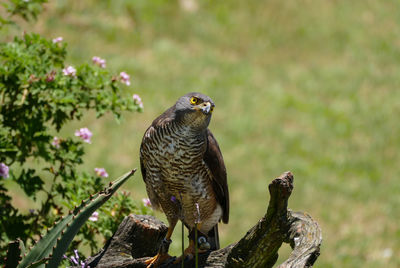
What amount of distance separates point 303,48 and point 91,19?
4.78 meters

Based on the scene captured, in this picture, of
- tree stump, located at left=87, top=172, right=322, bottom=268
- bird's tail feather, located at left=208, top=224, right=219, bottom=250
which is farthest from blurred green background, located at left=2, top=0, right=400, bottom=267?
tree stump, located at left=87, top=172, right=322, bottom=268

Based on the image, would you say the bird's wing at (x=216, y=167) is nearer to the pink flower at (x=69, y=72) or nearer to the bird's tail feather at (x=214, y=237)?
the bird's tail feather at (x=214, y=237)

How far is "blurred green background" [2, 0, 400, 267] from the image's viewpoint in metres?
9.47

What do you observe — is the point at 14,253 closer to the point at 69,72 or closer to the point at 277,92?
the point at 69,72

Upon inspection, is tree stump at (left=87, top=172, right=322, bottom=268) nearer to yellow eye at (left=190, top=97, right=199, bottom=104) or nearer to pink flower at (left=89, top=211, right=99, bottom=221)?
pink flower at (left=89, top=211, right=99, bottom=221)

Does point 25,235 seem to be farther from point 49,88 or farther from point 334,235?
point 334,235

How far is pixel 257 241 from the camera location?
336cm

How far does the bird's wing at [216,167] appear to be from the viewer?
417cm

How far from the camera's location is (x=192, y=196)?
13.6 ft

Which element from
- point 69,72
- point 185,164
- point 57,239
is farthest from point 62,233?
point 69,72

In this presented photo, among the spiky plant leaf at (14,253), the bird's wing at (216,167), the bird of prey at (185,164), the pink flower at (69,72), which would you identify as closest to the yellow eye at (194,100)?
the bird of prey at (185,164)

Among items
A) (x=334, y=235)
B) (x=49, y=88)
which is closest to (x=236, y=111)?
(x=334, y=235)

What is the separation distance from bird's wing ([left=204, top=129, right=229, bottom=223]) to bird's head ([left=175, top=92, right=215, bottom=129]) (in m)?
0.30

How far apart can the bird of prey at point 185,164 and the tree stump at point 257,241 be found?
135mm
